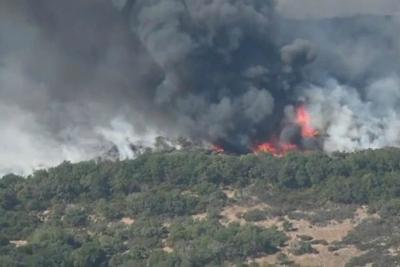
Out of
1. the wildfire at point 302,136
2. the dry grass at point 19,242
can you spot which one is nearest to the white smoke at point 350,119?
the wildfire at point 302,136

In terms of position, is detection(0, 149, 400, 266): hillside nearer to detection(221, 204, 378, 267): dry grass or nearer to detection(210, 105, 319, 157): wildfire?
detection(221, 204, 378, 267): dry grass

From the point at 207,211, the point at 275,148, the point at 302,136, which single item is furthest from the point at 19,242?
the point at 302,136

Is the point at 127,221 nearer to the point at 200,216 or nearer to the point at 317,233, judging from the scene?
the point at 200,216

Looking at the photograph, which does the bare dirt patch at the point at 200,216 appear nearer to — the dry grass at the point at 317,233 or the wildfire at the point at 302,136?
the dry grass at the point at 317,233

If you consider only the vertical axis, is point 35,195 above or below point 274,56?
below

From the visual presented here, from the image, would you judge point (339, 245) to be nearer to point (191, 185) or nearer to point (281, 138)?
point (191, 185)

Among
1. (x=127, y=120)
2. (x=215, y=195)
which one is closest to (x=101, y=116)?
(x=127, y=120)

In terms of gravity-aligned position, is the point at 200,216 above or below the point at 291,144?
below
